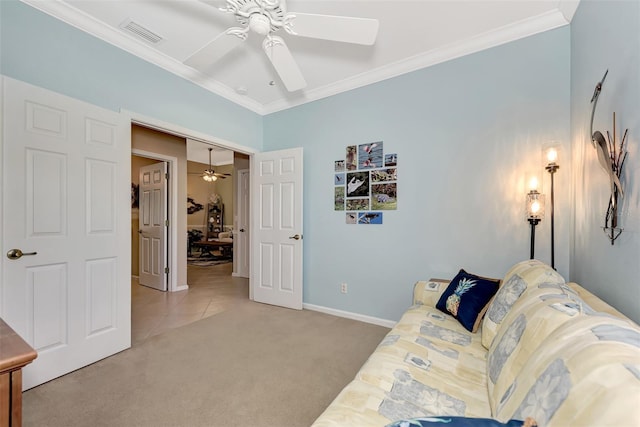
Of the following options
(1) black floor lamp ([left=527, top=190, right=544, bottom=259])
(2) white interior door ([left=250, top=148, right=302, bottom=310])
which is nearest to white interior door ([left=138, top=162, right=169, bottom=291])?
(2) white interior door ([left=250, top=148, right=302, bottom=310])

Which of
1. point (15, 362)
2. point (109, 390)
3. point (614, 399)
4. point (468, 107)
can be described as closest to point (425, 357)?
point (614, 399)

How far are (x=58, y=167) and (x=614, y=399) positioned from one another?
2951mm

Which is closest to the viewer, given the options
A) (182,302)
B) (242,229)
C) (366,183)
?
(366,183)

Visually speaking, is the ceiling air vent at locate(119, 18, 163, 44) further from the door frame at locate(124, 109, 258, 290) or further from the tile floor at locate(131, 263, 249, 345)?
the tile floor at locate(131, 263, 249, 345)

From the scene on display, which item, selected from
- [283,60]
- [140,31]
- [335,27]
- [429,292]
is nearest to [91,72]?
[140,31]

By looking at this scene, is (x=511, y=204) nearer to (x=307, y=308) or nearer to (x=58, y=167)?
(x=307, y=308)

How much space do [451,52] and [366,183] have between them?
57.7 inches

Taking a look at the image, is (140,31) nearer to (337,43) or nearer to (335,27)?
(337,43)

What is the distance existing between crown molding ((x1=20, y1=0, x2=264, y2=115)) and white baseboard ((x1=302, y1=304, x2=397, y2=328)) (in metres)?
2.84

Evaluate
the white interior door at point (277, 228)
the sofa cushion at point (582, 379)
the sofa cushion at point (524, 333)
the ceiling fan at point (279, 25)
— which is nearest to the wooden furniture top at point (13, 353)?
the sofa cushion at point (582, 379)

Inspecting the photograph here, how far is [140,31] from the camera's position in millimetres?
2334

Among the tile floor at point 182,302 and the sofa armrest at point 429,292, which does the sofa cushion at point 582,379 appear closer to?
the sofa armrest at point 429,292

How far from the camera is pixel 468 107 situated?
2.53 m

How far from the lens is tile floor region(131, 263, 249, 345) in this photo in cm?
297
